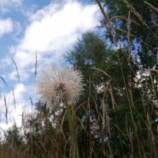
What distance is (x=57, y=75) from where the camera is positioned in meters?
2.27

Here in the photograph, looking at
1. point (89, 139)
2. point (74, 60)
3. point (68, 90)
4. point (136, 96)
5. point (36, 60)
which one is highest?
point (74, 60)

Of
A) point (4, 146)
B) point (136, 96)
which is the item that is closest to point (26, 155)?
point (4, 146)

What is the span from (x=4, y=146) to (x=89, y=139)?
4.20 ft

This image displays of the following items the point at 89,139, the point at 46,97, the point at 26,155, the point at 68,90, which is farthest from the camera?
the point at 26,155

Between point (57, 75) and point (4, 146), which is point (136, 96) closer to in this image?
point (4, 146)

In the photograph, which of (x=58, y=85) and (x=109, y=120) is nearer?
(x=58, y=85)

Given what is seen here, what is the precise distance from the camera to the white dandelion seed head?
7.04 feet

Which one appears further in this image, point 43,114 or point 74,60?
point 74,60

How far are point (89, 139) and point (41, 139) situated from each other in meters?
0.46

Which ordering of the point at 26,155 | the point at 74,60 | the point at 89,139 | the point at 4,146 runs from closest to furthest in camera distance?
the point at 89,139 < the point at 26,155 < the point at 4,146 < the point at 74,60

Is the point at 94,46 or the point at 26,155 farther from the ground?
the point at 94,46

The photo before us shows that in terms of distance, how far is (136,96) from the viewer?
795 inches

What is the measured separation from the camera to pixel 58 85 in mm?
2182

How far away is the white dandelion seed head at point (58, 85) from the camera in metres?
2.14
